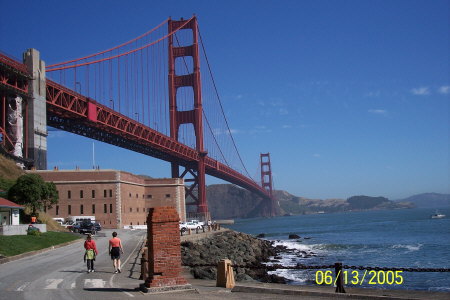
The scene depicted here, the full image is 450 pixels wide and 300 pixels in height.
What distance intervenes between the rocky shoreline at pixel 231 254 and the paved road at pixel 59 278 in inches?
222

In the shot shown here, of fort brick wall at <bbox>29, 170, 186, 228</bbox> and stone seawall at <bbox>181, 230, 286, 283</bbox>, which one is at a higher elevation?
fort brick wall at <bbox>29, 170, 186, 228</bbox>

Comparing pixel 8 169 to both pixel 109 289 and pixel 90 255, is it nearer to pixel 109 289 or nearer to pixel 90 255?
pixel 90 255

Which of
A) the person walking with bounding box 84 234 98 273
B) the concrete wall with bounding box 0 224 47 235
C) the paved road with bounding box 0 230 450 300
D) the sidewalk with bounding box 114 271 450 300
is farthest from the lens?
the concrete wall with bounding box 0 224 47 235

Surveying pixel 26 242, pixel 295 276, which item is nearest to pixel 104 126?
pixel 26 242

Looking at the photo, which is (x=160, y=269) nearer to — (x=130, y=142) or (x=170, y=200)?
(x=130, y=142)

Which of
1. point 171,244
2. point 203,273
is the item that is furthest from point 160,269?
point 203,273

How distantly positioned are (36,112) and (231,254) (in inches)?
1023

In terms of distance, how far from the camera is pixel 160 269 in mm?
13195

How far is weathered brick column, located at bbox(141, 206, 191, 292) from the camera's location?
42.9ft

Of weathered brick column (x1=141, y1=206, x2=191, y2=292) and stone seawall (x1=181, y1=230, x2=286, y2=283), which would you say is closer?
weathered brick column (x1=141, y1=206, x2=191, y2=292)

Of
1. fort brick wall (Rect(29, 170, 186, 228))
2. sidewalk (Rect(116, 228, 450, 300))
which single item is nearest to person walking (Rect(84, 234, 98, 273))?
sidewalk (Rect(116, 228, 450, 300))

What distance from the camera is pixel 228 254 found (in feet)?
132

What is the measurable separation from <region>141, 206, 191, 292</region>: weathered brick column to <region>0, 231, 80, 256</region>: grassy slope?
45.4 ft

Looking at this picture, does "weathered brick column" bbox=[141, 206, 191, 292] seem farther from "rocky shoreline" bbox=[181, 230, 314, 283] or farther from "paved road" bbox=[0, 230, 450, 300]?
"rocky shoreline" bbox=[181, 230, 314, 283]
